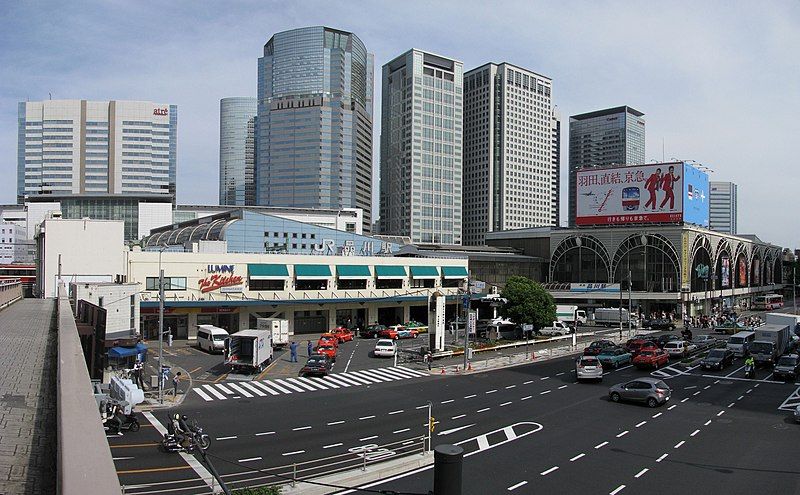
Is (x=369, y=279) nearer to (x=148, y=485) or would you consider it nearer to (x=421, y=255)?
(x=421, y=255)

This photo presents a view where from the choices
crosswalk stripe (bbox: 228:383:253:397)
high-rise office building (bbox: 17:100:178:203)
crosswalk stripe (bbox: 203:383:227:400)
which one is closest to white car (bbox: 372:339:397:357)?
crosswalk stripe (bbox: 228:383:253:397)

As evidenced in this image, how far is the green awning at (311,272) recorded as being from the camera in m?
62.8

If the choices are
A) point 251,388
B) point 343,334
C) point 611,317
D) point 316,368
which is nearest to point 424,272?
point 343,334

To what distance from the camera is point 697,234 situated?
9431cm

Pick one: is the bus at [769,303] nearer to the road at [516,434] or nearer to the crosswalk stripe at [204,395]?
the road at [516,434]

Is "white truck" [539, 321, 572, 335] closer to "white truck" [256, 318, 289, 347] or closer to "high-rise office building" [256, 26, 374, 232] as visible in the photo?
"white truck" [256, 318, 289, 347]

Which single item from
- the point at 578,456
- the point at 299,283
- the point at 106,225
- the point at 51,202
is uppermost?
the point at 51,202

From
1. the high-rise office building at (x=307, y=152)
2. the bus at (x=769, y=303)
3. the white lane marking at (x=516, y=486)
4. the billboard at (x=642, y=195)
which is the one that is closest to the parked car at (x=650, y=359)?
the white lane marking at (x=516, y=486)

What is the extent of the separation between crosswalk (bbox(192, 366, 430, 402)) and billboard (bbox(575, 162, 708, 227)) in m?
66.6

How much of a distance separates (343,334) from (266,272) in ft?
33.1

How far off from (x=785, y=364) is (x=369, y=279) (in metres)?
42.5

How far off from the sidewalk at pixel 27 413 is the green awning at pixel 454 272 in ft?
188

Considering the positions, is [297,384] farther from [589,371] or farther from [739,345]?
[739,345]

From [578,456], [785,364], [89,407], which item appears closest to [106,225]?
[578,456]
